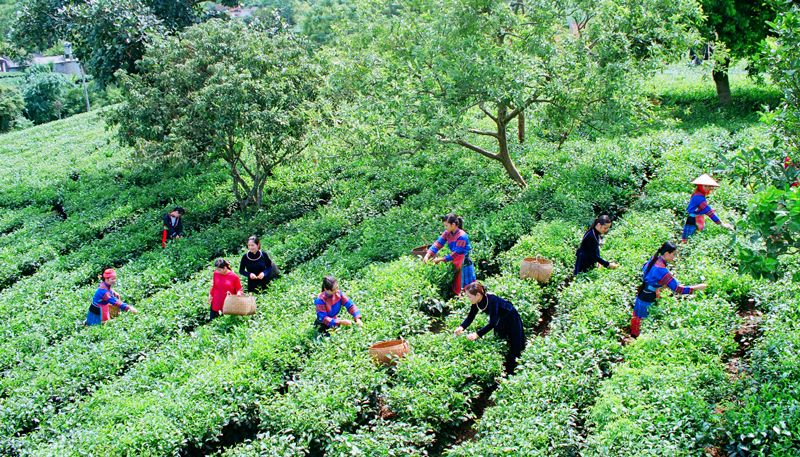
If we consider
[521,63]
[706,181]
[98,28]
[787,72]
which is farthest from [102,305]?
[98,28]

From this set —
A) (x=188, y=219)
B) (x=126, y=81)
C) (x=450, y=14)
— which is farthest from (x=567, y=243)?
(x=126, y=81)

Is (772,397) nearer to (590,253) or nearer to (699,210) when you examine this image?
(590,253)

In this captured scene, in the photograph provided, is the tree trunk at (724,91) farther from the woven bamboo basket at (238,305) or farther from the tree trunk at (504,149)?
the woven bamboo basket at (238,305)

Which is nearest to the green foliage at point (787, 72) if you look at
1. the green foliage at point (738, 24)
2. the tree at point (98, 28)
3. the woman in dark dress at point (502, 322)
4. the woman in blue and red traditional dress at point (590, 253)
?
the woman in blue and red traditional dress at point (590, 253)

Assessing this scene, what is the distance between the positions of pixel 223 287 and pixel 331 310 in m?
2.54

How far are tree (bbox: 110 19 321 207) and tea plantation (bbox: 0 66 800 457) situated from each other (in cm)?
106

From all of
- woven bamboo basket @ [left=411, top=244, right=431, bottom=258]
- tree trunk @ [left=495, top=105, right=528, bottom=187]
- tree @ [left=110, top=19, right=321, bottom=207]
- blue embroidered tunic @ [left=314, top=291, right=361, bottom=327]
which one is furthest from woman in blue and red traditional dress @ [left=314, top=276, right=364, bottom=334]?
tree @ [left=110, top=19, right=321, bottom=207]

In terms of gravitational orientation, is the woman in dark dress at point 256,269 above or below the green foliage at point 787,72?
below

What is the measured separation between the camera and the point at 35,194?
22.1m

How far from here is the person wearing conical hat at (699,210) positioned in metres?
10.1

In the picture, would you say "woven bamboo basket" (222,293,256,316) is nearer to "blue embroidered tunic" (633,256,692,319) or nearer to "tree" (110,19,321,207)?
"blue embroidered tunic" (633,256,692,319)

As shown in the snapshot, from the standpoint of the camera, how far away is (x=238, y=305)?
952 cm

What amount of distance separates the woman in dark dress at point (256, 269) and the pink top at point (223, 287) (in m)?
0.54

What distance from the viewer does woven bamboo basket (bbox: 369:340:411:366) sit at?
7.73m
